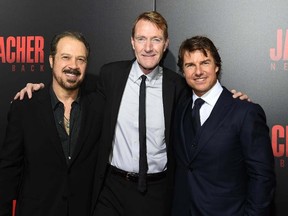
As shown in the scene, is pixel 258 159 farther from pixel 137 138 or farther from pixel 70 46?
pixel 70 46

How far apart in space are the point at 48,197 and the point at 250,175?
1050mm

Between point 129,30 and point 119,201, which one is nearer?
point 119,201

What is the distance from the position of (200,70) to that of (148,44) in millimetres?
421

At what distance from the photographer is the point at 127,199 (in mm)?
2086

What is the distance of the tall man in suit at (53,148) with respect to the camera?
6.14ft

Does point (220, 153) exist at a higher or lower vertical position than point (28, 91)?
lower

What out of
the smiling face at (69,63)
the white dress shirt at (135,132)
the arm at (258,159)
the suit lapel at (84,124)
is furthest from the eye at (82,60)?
the arm at (258,159)

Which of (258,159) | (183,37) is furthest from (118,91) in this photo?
(258,159)

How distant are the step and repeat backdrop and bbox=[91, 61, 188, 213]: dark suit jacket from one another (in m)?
0.41

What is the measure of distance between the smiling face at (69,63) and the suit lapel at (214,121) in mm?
749

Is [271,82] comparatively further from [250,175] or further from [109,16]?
[109,16]

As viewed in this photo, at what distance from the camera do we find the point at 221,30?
100 inches

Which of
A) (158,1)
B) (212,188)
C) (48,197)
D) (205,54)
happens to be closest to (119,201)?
(48,197)

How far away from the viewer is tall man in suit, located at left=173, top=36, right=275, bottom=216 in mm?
1691
